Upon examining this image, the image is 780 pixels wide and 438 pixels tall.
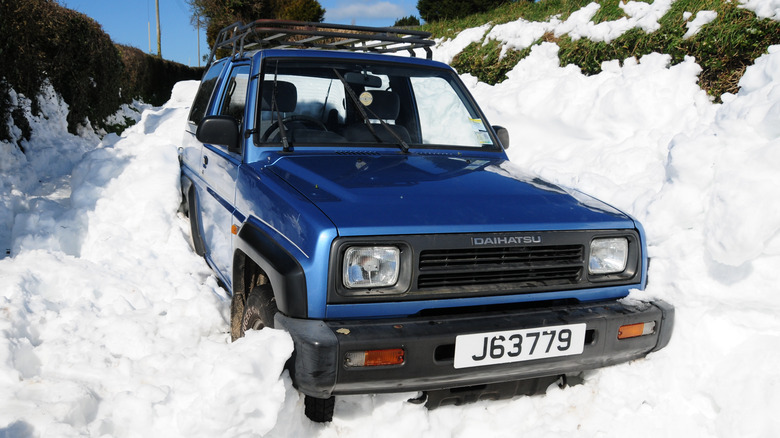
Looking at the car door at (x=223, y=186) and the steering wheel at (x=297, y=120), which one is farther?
the car door at (x=223, y=186)

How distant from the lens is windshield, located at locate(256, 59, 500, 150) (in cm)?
366

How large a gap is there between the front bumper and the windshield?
1.37 meters

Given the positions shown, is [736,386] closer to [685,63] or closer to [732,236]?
[732,236]

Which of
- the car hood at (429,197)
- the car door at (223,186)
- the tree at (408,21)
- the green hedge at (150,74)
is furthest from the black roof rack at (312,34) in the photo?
the tree at (408,21)

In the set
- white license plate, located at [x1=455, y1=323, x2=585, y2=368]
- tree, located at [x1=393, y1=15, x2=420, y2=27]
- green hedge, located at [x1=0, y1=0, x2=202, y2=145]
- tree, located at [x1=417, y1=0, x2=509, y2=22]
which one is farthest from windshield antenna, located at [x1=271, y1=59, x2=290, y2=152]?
tree, located at [x1=393, y1=15, x2=420, y2=27]

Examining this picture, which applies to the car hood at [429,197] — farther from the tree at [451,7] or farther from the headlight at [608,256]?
the tree at [451,7]

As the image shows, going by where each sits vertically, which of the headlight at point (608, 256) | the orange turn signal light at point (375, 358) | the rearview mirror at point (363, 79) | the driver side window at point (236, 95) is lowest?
the orange turn signal light at point (375, 358)

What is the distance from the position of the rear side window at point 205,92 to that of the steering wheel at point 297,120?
4.39 feet

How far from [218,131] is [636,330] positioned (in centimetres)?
237

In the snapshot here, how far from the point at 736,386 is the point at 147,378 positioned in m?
2.69

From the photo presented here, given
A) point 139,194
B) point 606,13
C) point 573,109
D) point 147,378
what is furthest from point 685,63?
point 147,378

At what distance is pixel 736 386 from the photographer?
2904mm

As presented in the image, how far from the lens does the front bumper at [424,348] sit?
92.7 inches

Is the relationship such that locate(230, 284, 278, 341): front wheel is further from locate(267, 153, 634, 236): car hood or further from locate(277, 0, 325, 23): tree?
locate(277, 0, 325, 23): tree
